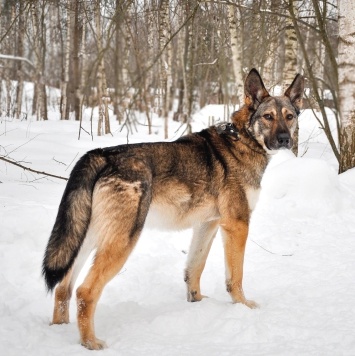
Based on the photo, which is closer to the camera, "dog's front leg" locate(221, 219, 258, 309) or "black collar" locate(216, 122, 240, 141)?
"dog's front leg" locate(221, 219, 258, 309)

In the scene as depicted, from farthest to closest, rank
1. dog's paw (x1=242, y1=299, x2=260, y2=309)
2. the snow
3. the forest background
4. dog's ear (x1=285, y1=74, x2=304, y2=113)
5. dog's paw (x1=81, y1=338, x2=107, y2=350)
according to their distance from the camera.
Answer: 1. dog's ear (x1=285, y1=74, x2=304, y2=113)
2. dog's paw (x1=242, y1=299, x2=260, y2=309)
3. the snow
4. dog's paw (x1=81, y1=338, x2=107, y2=350)
5. the forest background

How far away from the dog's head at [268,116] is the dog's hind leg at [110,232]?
4.32 ft

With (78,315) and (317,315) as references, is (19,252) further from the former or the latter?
(317,315)

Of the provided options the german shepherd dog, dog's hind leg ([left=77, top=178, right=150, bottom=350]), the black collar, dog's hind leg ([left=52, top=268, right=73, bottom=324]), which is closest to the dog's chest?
the german shepherd dog

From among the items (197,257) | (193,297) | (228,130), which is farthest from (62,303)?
(228,130)

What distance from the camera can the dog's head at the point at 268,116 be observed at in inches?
145

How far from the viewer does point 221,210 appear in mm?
3646

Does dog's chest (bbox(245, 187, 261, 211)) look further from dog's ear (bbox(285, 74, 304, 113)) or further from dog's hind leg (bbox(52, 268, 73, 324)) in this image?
dog's hind leg (bbox(52, 268, 73, 324))

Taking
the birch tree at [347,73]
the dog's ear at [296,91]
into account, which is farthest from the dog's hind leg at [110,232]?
the birch tree at [347,73]

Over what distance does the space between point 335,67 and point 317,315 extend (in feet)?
15.4

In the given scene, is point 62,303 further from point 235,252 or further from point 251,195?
point 251,195

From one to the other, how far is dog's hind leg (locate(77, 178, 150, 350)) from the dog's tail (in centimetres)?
7

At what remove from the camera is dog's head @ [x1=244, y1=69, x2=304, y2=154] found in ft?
12.1

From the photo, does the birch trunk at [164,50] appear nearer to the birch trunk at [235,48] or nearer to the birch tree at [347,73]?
the birch trunk at [235,48]
